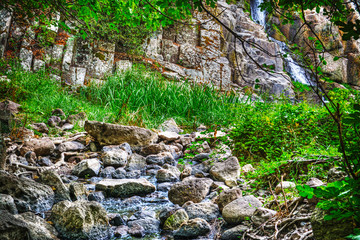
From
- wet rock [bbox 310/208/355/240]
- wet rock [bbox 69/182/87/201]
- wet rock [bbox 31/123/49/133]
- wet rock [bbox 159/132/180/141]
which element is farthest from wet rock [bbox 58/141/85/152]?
wet rock [bbox 310/208/355/240]

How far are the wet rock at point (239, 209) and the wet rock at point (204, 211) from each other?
152 mm

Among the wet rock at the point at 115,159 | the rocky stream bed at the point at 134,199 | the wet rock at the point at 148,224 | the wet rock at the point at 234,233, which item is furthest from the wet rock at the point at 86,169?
the wet rock at the point at 234,233

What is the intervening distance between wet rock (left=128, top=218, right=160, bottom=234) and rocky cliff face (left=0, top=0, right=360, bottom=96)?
468 cm

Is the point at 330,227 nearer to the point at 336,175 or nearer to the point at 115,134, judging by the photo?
the point at 336,175

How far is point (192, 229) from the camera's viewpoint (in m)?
2.03

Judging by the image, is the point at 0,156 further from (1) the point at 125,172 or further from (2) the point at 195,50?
(2) the point at 195,50

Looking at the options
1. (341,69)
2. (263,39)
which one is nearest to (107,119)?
(263,39)

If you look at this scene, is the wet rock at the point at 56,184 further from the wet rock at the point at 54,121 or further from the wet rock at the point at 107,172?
the wet rock at the point at 54,121

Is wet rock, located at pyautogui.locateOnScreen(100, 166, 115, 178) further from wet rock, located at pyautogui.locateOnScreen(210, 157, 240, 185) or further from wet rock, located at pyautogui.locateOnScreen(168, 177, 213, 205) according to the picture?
wet rock, located at pyautogui.locateOnScreen(210, 157, 240, 185)

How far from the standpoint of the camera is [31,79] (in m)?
7.12

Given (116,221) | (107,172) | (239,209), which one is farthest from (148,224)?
(107,172)

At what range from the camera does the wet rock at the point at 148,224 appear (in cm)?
215

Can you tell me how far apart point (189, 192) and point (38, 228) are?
53.2 inches

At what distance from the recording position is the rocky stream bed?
1816 millimetres
